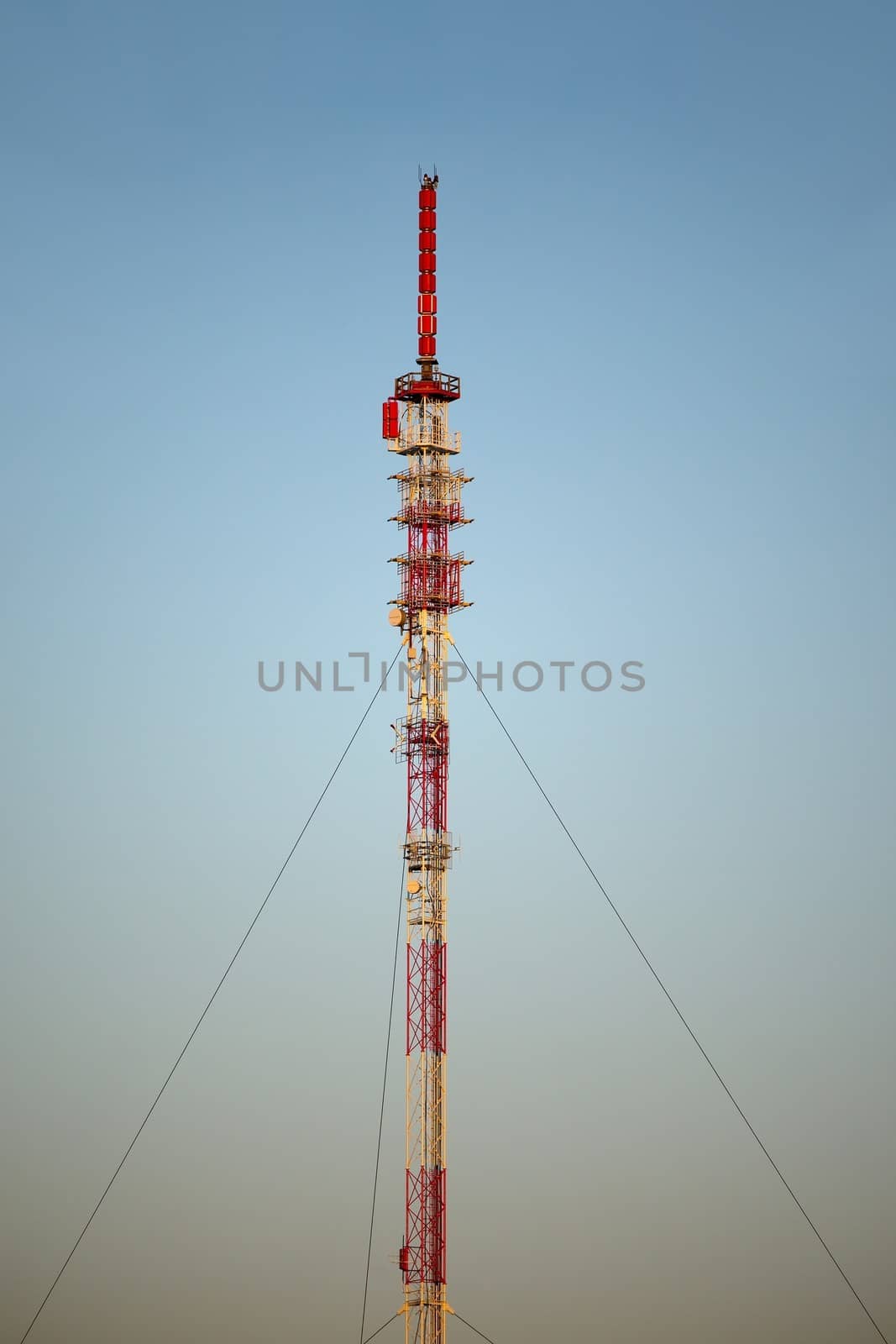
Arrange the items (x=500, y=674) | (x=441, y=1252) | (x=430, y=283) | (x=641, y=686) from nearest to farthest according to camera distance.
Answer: (x=441, y=1252) → (x=430, y=283) → (x=500, y=674) → (x=641, y=686)

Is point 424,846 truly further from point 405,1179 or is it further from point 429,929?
point 405,1179

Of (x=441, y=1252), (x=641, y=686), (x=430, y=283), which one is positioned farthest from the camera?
(x=641, y=686)

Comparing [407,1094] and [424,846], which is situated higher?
[424,846]

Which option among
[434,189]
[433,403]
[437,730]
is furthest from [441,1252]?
[434,189]

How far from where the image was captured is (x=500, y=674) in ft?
294

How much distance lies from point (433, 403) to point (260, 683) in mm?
16670

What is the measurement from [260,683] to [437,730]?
1535 cm

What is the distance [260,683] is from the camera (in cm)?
9425

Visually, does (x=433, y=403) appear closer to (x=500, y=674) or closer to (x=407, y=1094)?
(x=500, y=674)

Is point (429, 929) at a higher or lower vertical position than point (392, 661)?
lower

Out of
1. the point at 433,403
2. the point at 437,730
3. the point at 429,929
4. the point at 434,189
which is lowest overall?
the point at 429,929

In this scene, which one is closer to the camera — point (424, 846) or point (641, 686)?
point (424, 846)

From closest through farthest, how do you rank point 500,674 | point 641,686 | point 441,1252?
point 441,1252
point 500,674
point 641,686

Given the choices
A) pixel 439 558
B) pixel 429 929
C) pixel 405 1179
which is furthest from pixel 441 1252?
pixel 439 558
